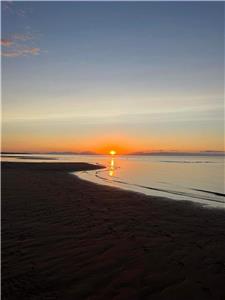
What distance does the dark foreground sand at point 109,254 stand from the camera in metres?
5.25

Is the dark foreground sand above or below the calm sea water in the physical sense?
above

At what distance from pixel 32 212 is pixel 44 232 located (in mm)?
2743

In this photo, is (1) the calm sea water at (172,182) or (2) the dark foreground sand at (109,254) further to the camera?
(1) the calm sea water at (172,182)

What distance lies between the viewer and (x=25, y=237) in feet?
25.9

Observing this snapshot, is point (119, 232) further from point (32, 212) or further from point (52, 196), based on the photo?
point (52, 196)

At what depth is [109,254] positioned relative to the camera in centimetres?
692

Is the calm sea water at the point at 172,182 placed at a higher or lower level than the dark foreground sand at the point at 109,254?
lower

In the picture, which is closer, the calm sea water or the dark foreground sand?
the dark foreground sand

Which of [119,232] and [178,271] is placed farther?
[119,232]

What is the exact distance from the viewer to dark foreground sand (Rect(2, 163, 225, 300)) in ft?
17.2

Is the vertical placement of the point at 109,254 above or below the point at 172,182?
above

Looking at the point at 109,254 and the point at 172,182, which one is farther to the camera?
the point at 172,182

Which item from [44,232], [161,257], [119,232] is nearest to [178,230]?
[119,232]

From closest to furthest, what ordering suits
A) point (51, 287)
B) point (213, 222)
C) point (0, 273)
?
1. point (51, 287)
2. point (0, 273)
3. point (213, 222)
